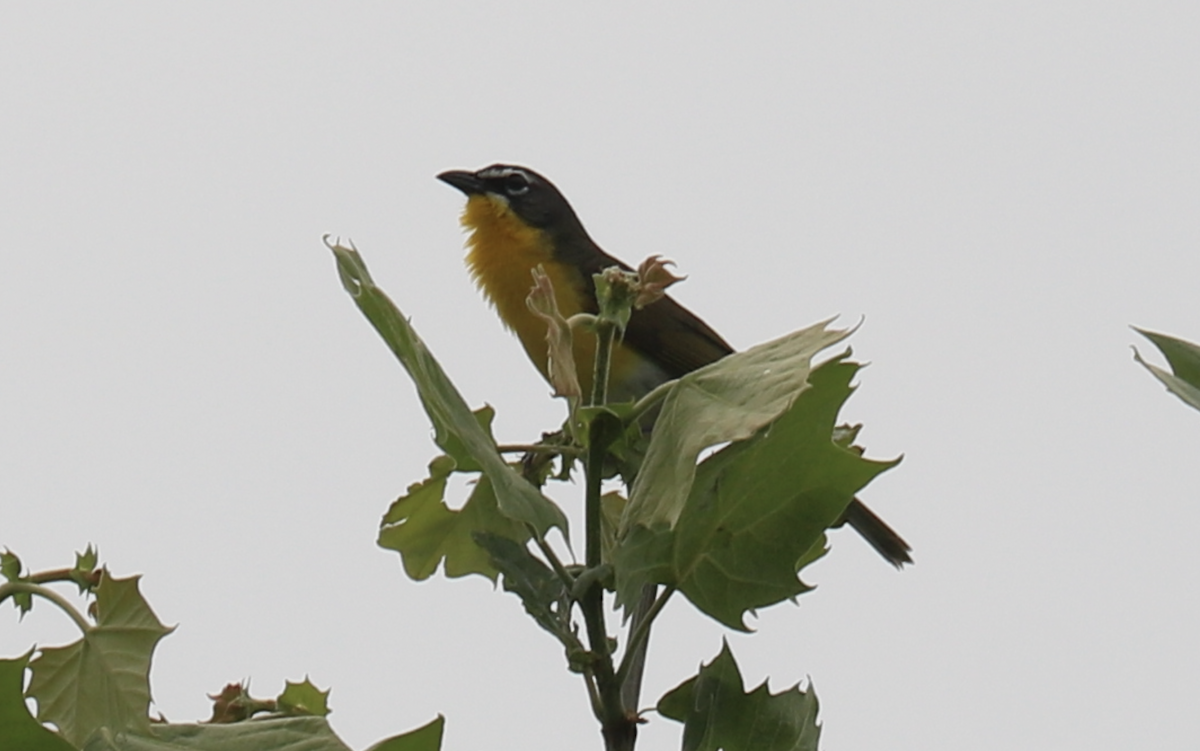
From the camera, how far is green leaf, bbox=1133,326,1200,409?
157 centimetres

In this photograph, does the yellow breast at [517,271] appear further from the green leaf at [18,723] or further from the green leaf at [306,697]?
the green leaf at [18,723]

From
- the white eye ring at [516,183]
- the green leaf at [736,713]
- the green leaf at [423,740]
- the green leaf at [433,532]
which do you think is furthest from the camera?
the white eye ring at [516,183]

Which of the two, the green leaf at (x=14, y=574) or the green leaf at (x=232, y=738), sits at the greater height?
the green leaf at (x=14, y=574)

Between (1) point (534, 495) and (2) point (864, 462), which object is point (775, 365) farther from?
(1) point (534, 495)

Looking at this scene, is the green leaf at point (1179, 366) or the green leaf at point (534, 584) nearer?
the green leaf at point (1179, 366)

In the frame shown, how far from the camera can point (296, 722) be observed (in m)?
1.69

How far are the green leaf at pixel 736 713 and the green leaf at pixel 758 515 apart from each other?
0.09m

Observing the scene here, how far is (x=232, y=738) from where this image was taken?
1.67m

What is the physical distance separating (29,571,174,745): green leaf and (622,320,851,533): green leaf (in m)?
0.61

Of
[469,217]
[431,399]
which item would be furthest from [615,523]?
[469,217]

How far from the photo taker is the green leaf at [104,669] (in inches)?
71.1

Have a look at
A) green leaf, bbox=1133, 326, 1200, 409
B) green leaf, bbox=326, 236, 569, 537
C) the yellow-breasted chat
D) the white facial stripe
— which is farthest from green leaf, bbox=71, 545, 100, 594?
the white facial stripe

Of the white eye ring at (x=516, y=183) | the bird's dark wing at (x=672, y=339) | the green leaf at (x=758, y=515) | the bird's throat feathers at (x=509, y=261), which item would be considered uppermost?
the white eye ring at (x=516, y=183)

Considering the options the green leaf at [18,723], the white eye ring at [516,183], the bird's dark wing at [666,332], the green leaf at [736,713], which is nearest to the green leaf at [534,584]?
the green leaf at [736,713]
